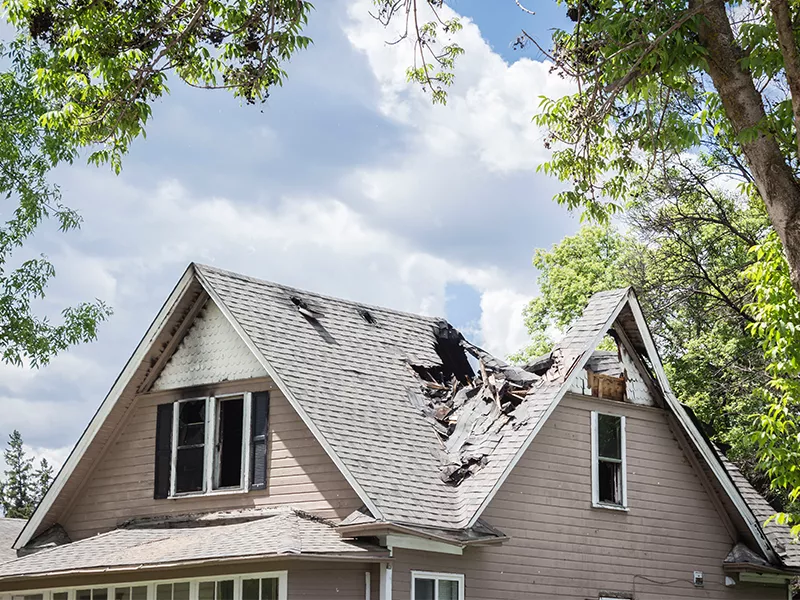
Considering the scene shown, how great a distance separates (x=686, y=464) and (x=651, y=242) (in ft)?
30.0

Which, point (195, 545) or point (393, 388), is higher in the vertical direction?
point (393, 388)

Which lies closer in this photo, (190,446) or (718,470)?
(190,446)

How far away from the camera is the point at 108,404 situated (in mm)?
19109

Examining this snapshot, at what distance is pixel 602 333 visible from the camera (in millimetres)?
18547

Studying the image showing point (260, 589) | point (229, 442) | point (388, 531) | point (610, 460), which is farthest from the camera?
point (610, 460)

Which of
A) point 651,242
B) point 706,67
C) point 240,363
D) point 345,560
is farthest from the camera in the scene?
point 651,242

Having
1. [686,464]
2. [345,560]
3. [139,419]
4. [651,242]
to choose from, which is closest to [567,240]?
[651,242]

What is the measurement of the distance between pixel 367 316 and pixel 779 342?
26.9 feet

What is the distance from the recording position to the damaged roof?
14.8 meters

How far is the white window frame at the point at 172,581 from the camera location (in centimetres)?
1498

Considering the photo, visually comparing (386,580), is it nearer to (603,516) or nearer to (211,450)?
(211,450)

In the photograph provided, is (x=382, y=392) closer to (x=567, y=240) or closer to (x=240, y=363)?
(x=240, y=363)

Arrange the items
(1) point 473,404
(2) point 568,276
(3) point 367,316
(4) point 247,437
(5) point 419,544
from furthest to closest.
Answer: (2) point 568,276 < (3) point 367,316 < (1) point 473,404 < (4) point 247,437 < (5) point 419,544

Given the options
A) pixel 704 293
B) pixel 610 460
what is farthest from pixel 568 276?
pixel 610 460
